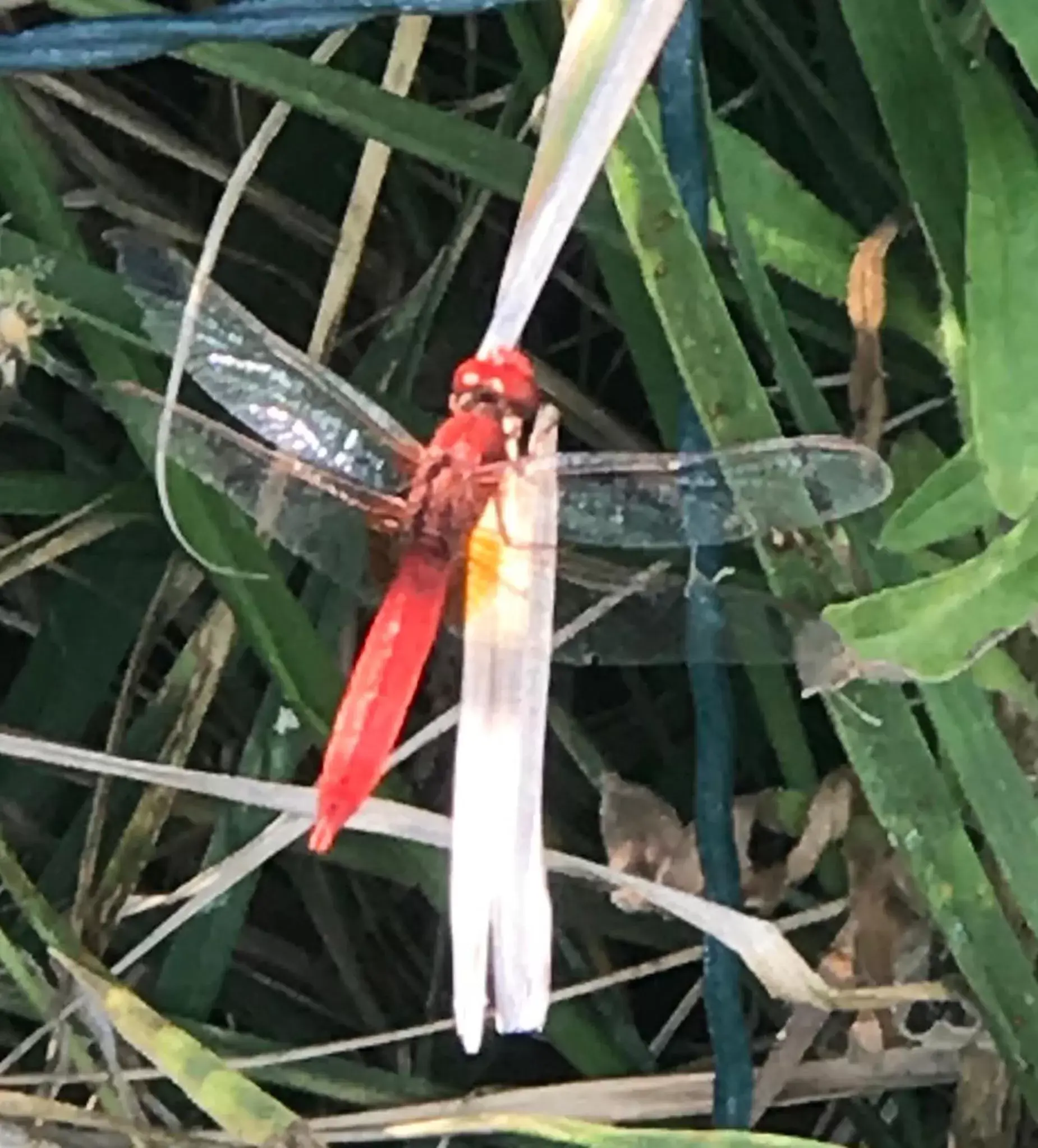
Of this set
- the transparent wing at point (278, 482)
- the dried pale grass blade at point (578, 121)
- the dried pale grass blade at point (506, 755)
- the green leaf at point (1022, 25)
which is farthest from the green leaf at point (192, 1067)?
the green leaf at point (1022, 25)

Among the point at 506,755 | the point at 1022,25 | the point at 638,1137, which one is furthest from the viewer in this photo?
the point at 506,755

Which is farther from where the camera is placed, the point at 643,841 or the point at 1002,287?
the point at 643,841

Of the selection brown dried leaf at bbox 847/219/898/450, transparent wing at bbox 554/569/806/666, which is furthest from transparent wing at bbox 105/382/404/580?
brown dried leaf at bbox 847/219/898/450

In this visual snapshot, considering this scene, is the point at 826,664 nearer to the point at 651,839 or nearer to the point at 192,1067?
the point at 651,839

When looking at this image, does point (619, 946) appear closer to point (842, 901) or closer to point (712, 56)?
point (842, 901)

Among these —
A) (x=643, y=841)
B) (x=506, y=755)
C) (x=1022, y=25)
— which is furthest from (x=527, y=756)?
(x=1022, y=25)

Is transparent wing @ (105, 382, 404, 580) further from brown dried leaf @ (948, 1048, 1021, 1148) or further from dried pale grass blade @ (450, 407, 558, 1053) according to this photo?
brown dried leaf @ (948, 1048, 1021, 1148)

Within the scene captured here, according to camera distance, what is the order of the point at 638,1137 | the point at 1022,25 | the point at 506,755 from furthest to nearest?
the point at 506,755 < the point at 638,1137 < the point at 1022,25
